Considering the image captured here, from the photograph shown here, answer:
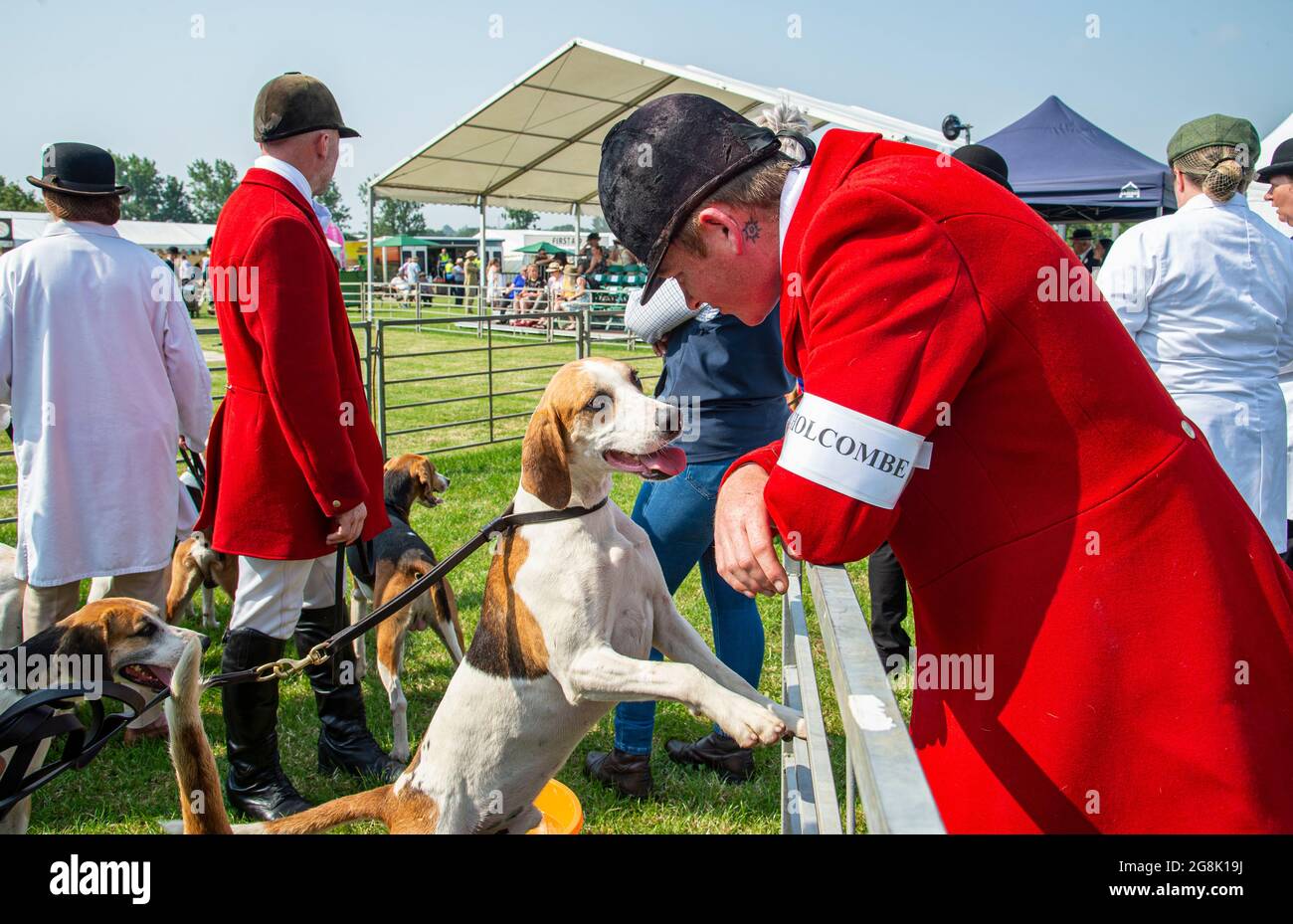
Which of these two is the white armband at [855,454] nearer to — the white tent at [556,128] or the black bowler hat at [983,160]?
the black bowler hat at [983,160]

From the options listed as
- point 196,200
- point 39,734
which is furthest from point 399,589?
point 196,200

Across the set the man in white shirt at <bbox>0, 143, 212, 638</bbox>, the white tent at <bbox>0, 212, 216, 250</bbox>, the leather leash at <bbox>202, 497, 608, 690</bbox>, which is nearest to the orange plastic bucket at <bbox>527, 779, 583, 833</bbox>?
the leather leash at <bbox>202, 497, 608, 690</bbox>

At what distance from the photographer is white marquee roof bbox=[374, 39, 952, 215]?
14500 mm

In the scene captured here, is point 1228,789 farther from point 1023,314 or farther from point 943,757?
point 1023,314

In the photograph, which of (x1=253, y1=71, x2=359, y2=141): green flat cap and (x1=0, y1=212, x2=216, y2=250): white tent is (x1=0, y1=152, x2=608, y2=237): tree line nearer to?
(x1=0, y1=212, x2=216, y2=250): white tent

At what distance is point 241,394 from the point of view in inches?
128

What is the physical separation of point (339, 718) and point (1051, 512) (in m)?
3.40

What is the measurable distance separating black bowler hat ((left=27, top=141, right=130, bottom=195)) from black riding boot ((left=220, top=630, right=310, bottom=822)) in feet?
5.96

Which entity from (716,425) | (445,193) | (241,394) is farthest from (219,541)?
(445,193)

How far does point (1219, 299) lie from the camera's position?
3484 millimetres

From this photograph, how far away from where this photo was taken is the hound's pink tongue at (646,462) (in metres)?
2.55

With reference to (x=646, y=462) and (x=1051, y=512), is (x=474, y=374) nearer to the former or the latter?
(x=646, y=462)

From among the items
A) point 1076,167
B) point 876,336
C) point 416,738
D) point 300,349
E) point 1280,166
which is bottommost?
point 416,738
